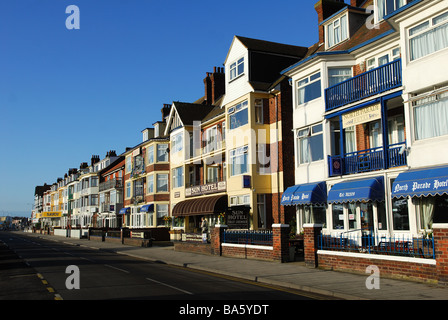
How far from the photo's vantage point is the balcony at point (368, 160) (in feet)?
61.4

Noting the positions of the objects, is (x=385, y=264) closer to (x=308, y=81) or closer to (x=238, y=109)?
(x=308, y=81)

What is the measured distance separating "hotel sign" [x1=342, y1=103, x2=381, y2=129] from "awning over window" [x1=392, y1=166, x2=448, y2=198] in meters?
3.56

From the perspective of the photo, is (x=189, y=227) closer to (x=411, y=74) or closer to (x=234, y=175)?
(x=234, y=175)

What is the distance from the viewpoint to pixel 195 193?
3738cm

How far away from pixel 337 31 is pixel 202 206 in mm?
16032

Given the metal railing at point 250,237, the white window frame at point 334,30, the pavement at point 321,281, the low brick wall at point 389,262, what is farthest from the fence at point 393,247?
the white window frame at point 334,30

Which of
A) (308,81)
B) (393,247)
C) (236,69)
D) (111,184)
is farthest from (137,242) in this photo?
(111,184)

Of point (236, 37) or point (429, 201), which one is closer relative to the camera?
point (429, 201)

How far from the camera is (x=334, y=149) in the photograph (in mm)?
22922
